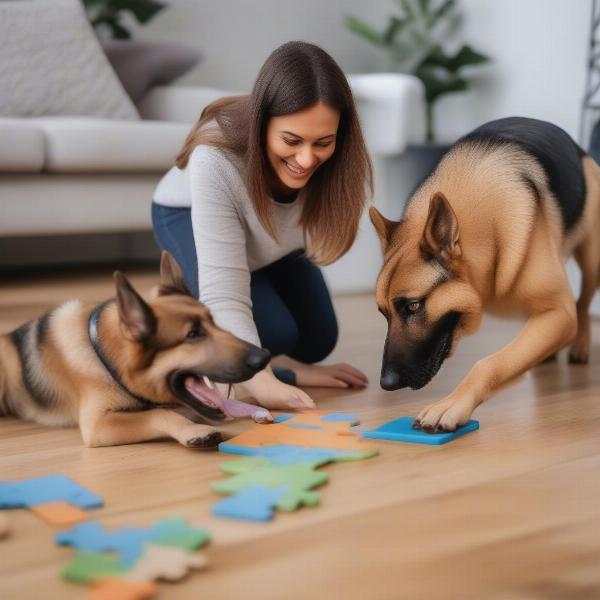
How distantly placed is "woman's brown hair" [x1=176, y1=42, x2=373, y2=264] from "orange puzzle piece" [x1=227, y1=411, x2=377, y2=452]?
534 mm

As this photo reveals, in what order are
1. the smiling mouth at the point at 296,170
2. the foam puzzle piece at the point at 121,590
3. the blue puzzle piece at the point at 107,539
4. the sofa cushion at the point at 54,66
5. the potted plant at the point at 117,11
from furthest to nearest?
the potted plant at the point at 117,11, the sofa cushion at the point at 54,66, the smiling mouth at the point at 296,170, the blue puzzle piece at the point at 107,539, the foam puzzle piece at the point at 121,590

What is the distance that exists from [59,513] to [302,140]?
3.34ft

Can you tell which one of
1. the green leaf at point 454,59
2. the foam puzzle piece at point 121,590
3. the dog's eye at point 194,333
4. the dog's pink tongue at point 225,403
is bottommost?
the dog's pink tongue at point 225,403

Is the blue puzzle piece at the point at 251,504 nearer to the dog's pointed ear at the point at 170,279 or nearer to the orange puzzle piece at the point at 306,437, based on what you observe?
the orange puzzle piece at the point at 306,437

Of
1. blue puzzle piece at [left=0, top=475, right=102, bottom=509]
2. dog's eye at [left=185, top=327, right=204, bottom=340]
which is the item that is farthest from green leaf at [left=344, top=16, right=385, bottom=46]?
blue puzzle piece at [left=0, top=475, right=102, bottom=509]

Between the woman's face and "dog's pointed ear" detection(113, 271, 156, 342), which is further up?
the woman's face

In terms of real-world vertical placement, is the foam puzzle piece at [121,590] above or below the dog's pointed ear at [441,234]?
below

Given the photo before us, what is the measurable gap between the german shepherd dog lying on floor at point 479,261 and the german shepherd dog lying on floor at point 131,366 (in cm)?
40

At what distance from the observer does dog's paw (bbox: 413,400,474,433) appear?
Answer: 1.89m

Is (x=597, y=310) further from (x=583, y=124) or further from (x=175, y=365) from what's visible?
(x=175, y=365)

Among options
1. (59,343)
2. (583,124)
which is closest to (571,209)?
(59,343)

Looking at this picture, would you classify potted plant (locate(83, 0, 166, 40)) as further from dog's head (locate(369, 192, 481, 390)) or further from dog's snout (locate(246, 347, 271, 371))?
dog's snout (locate(246, 347, 271, 371))

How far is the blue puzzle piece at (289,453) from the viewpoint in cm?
170

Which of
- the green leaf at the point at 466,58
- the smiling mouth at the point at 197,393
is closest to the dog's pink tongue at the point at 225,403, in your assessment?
the smiling mouth at the point at 197,393
